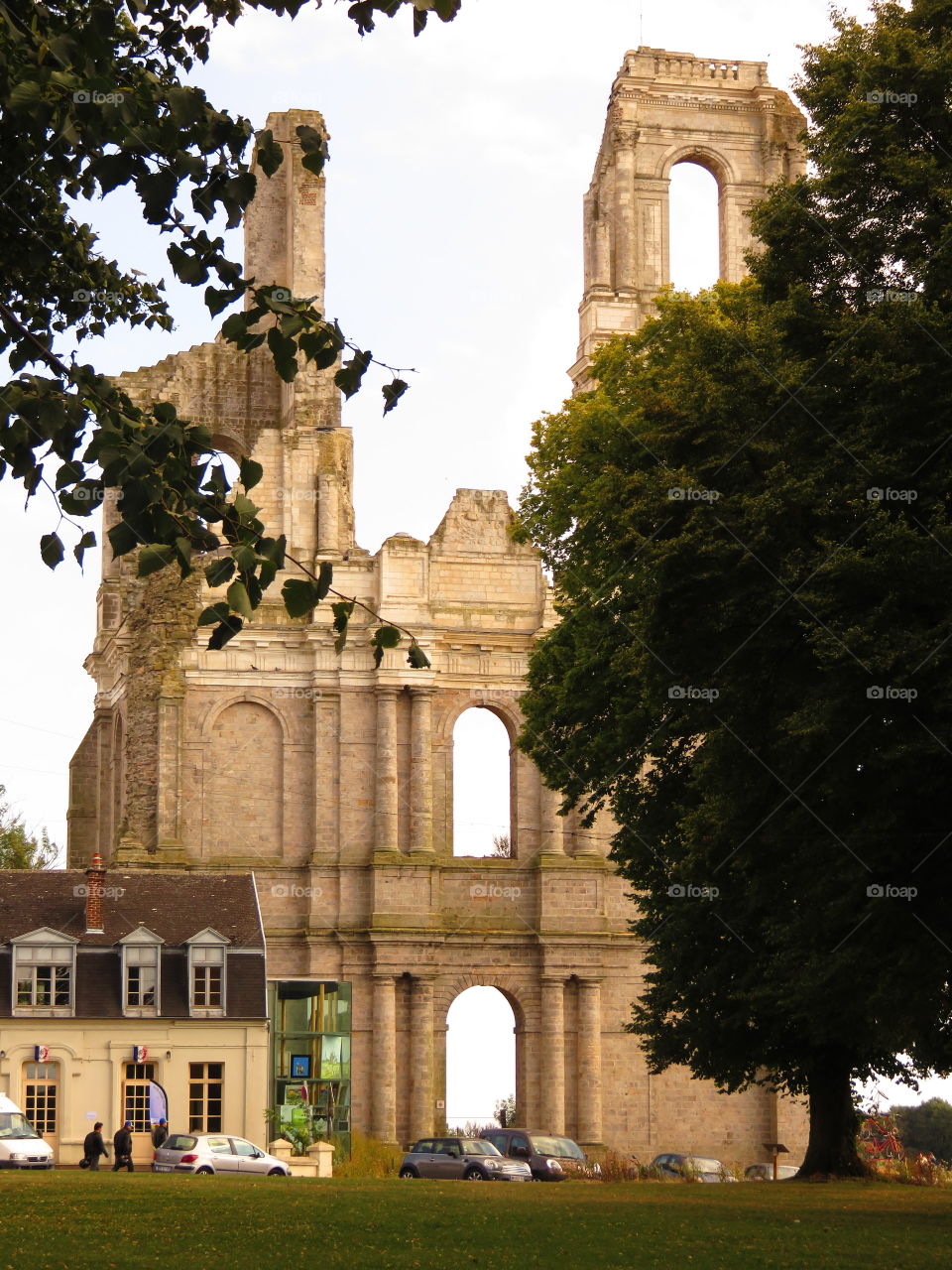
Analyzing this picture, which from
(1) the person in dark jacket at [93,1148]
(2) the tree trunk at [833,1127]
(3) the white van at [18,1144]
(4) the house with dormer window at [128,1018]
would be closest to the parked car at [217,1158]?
(1) the person in dark jacket at [93,1148]

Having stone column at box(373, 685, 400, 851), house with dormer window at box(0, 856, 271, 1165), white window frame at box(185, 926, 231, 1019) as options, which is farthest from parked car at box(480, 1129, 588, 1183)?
stone column at box(373, 685, 400, 851)

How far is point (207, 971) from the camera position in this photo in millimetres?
43156

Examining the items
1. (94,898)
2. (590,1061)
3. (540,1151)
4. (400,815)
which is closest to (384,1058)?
(590,1061)

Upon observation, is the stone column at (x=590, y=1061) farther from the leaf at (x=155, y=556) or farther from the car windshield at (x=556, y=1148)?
the leaf at (x=155, y=556)

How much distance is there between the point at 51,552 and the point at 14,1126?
2804 centimetres

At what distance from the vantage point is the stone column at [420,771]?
52750 mm

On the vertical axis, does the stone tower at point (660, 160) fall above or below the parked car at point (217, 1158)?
above

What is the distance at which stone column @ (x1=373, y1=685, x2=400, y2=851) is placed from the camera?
52312 mm

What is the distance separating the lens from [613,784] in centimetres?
3409

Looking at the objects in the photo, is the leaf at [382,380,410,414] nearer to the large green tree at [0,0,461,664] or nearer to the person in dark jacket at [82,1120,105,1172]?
the large green tree at [0,0,461,664]

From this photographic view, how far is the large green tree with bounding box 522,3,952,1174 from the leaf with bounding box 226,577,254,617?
446 inches

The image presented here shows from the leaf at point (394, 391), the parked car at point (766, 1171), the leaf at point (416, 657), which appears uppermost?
the leaf at point (394, 391)

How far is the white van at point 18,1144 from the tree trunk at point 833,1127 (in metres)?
13.0

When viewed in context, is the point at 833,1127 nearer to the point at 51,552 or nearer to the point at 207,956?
the point at 207,956
